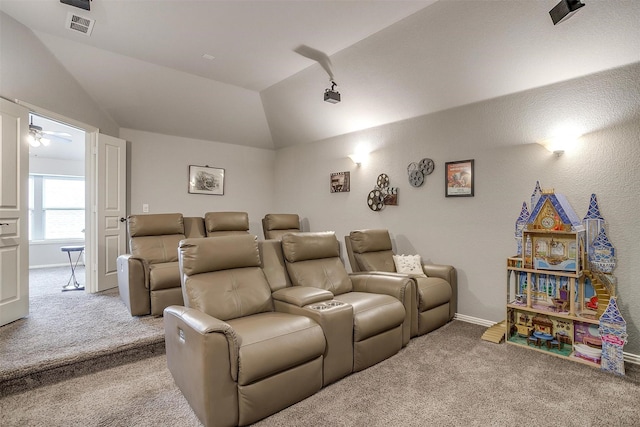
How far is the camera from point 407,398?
6.76 ft

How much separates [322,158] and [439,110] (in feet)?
7.04

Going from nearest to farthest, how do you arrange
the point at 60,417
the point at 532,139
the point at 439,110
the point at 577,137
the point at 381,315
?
the point at 60,417 → the point at 381,315 → the point at 577,137 → the point at 532,139 → the point at 439,110

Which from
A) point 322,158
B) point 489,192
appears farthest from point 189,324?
point 322,158

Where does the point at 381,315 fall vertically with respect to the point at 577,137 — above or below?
below

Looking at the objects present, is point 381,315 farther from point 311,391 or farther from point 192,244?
point 192,244

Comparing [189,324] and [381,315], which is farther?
[381,315]

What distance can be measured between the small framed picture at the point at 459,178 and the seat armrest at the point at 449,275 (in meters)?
0.85

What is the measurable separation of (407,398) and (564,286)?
1862 mm

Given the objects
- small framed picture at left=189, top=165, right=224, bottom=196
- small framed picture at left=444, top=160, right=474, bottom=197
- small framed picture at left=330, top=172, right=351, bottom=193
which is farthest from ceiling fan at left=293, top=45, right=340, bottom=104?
small framed picture at left=189, top=165, right=224, bottom=196

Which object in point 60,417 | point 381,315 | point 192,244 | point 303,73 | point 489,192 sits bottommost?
point 60,417

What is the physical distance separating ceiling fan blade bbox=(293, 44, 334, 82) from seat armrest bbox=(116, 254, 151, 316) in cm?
283

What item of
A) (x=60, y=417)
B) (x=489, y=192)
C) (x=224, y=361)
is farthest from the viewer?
(x=489, y=192)

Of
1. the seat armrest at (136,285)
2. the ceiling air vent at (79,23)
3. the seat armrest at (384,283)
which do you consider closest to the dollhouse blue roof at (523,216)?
the seat armrest at (384,283)

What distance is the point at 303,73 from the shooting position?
4.24 m
